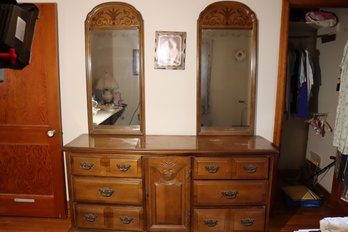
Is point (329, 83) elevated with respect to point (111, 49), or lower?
lower

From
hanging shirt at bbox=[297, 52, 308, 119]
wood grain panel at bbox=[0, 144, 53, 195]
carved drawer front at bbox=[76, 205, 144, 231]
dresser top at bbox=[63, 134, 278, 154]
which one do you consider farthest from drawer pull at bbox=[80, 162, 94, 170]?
hanging shirt at bbox=[297, 52, 308, 119]

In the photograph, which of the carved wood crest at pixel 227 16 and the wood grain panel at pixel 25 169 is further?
the wood grain panel at pixel 25 169

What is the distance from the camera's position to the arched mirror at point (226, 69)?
208cm

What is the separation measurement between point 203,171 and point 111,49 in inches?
50.2

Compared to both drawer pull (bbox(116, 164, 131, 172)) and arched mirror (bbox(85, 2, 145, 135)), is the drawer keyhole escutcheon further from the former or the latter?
arched mirror (bbox(85, 2, 145, 135))

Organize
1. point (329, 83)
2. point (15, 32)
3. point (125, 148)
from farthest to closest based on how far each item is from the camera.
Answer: point (329, 83)
point (125, 148)
point (15, 32)

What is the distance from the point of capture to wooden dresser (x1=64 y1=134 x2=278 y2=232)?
6.01 ft

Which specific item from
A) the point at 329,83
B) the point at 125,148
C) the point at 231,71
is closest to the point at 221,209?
the point at 125,148

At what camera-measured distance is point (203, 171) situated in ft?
6.03

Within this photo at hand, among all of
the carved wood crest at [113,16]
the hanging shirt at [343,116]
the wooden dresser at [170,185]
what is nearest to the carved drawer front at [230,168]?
the wooden dresser at [170,185]

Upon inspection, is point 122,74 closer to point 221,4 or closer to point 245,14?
point 221,4

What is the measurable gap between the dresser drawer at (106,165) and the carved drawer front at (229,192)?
1.55 ft

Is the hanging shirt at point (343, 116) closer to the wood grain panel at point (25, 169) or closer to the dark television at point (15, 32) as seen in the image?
the dark television at point (15, 32)

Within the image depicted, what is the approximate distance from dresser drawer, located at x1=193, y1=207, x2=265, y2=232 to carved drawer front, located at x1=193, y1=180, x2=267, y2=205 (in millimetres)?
73
